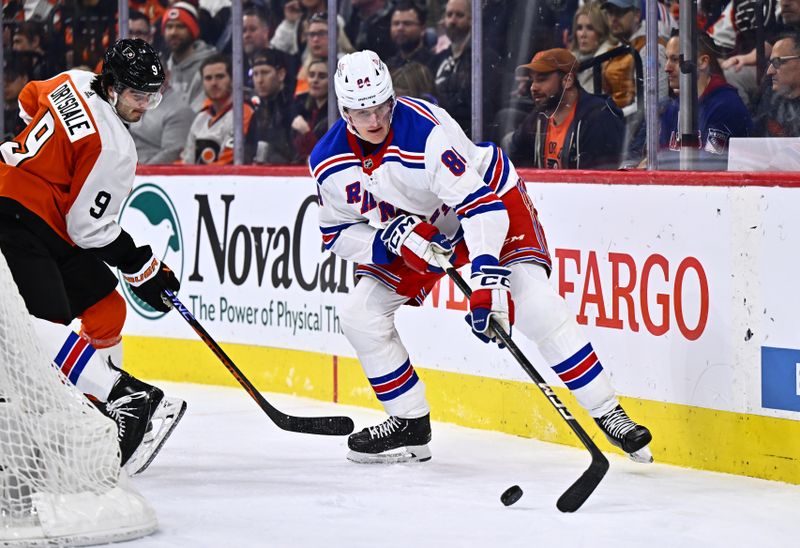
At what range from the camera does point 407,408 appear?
4.12 meters

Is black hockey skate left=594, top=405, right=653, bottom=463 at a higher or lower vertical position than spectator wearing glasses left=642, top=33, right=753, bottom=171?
lower

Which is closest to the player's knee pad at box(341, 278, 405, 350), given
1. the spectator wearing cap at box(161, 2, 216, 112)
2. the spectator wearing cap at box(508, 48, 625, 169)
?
the spectator wearing cap at box(508, 48, 625, 169)

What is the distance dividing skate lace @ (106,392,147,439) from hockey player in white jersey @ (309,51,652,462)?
2.41ft

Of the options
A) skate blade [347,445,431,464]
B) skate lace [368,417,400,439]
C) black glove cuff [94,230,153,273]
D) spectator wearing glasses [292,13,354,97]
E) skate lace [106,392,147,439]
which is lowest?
skate blade [347,445,431,464]

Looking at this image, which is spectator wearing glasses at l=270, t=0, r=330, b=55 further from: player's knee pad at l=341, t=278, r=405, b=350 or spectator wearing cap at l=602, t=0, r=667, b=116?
player's knee pad at l=341, t=278, r=405, b=350

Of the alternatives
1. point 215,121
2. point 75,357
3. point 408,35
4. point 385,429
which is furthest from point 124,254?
point 215,121

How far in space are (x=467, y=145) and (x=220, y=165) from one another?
2.11 metres

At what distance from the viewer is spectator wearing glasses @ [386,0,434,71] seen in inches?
203

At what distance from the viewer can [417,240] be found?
3.77m

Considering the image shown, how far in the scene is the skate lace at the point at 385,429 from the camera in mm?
4133

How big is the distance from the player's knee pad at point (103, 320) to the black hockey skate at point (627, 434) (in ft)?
4.34

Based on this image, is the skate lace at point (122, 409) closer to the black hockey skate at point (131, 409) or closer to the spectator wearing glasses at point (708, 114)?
Result: the black hockey skate at point (131, 409)

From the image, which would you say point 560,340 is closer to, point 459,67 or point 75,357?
point 75,357

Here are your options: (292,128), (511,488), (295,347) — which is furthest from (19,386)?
(292,128)
